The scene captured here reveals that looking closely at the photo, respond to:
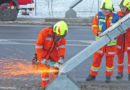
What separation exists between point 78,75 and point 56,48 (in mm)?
1933

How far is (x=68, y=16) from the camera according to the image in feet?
59.3

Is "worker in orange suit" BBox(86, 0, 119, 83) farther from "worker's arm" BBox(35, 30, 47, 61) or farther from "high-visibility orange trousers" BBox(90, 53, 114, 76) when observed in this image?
"worker's arm" BBox(35, 30, 47, 61)

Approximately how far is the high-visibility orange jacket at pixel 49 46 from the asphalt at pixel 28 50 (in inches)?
35.0

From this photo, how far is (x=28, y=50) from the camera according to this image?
11.4m

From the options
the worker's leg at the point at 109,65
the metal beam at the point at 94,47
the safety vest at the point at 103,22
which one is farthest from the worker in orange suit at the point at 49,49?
the worker's leg at the point at 109,65

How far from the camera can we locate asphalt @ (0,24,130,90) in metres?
7.85

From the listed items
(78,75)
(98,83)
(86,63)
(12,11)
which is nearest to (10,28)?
(12,11)

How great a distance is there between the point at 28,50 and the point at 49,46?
485 cm

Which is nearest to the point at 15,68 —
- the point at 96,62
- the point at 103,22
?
the point at 96,62

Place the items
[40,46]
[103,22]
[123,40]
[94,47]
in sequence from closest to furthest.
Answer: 1. [94,47]
2. [40,46]
3. [103,22]
4. [123,40]

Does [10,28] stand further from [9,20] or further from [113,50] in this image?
[113,50]

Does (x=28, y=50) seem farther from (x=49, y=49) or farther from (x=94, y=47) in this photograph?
(x=94, y=47)

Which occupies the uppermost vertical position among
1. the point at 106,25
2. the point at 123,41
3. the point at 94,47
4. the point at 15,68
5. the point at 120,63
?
the point at 106,25

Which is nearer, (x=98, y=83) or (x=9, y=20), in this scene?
(x=98, y=83)
